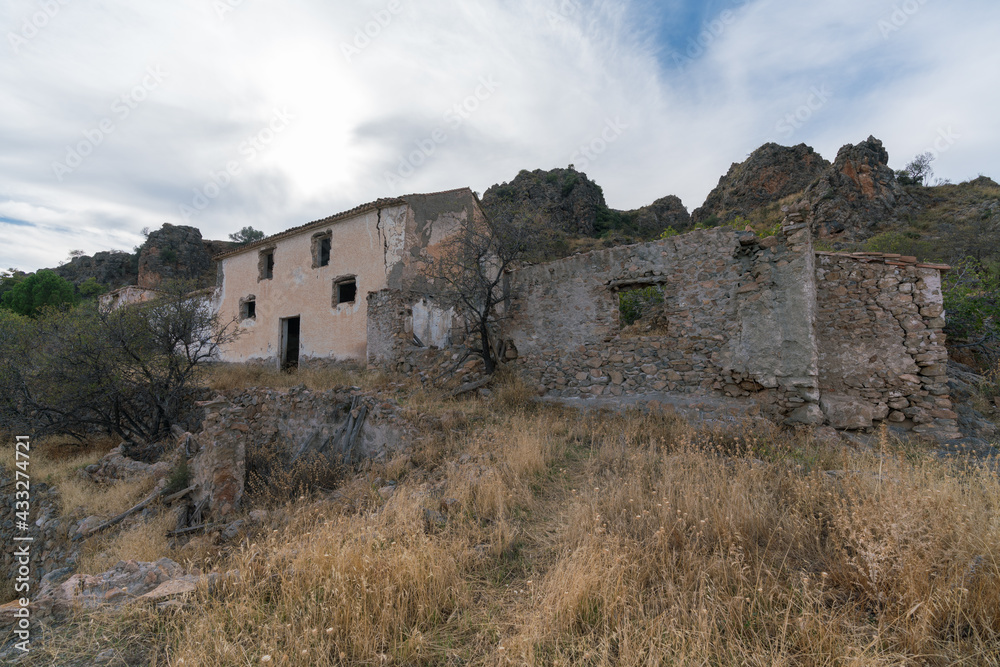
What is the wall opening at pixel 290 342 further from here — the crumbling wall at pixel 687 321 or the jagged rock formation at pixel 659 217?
the jagged rock formation at pixel 659 217

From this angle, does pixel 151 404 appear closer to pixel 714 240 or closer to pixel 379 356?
pixel 379 356

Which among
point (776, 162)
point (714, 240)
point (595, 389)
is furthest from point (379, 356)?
point (776, 162)

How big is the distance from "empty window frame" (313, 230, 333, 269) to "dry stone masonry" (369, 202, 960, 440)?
10.2m

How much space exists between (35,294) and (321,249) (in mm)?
25845

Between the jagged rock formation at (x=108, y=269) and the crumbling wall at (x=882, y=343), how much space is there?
43.0m

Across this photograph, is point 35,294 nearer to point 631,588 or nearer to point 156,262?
point 156,262

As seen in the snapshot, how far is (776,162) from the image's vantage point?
27.3 meters

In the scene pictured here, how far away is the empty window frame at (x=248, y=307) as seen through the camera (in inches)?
637


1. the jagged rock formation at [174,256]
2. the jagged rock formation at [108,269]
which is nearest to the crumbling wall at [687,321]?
the jagged rock formation at [174,256]

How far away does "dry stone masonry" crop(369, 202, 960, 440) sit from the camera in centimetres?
630

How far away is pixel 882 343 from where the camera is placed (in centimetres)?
650

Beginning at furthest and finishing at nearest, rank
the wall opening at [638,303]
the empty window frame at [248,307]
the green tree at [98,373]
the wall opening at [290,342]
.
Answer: the empty window frame at [248,307] < the wall opening at [290,342] < the wall opening at [638,303] < the green tree at [98,373]

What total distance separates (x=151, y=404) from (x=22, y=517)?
9.88 ft

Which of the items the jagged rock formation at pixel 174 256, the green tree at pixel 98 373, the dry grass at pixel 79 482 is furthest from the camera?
the jagged rock formation at pixel 174 256
